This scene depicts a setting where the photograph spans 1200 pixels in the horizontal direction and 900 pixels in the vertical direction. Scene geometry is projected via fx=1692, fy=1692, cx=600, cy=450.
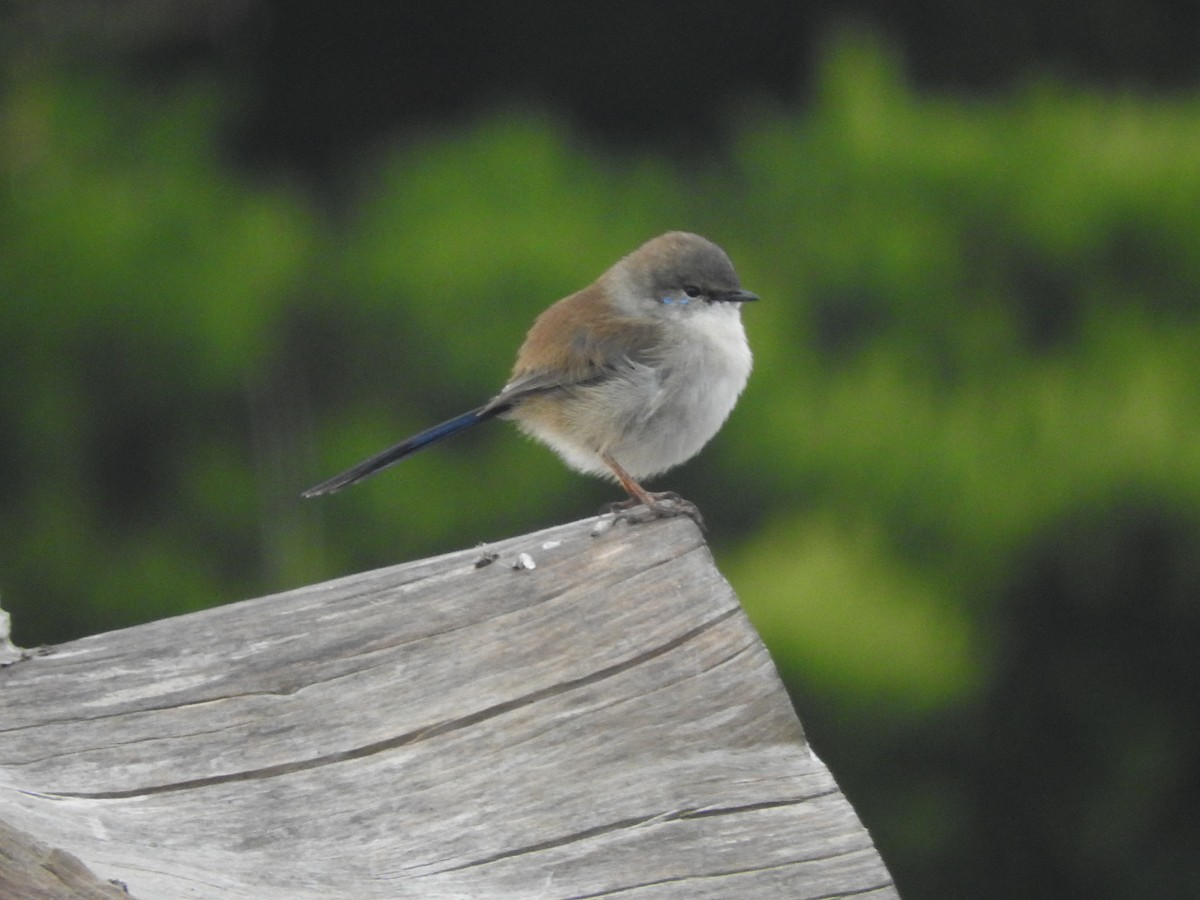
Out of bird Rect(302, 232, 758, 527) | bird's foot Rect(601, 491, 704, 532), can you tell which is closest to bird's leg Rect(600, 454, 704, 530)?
bird's foot Rect(601, 491, 704, 532)

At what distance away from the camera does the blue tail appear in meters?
4.88

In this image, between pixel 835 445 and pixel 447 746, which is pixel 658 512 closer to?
pixel 447 746

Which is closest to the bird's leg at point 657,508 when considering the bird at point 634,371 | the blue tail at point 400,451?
the bird at point 634,371

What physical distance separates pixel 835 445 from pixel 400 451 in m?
3.22

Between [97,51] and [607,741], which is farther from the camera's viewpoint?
[97,51]

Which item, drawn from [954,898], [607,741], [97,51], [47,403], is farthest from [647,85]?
[607,741]

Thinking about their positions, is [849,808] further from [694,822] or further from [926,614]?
[926,614]

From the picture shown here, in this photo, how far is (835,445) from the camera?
25.7 ft

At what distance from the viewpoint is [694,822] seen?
2.92 meters

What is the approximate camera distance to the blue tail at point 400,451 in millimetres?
4875

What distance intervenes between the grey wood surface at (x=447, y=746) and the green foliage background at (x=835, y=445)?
403 cm

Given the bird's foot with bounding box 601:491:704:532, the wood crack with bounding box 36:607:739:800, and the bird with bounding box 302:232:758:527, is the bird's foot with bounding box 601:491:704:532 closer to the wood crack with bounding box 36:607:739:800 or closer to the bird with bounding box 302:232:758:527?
the wood crack with bounding box 36:607:739:800

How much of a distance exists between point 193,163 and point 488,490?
247 centimetres

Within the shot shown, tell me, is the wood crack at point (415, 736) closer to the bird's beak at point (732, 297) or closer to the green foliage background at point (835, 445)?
the bird's beak at point (732, 297)
